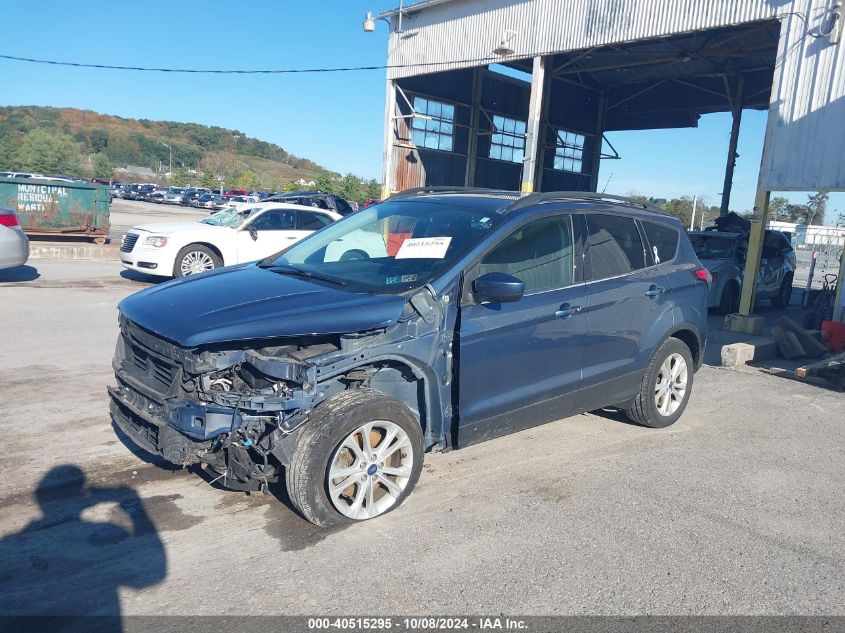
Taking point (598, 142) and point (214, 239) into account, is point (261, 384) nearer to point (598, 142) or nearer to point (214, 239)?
point (214, 239)

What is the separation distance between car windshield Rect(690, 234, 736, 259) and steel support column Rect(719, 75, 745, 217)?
10.0 metres

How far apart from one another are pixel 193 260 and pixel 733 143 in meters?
20.0

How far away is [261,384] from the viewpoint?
12.2 feet

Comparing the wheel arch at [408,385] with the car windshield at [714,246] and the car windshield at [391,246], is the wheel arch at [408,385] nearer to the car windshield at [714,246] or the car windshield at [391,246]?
the car windshield at [391,246]

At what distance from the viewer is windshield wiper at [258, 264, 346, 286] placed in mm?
4363

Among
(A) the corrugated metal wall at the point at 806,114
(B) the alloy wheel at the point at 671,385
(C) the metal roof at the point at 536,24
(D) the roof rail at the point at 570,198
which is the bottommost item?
(B) the alloy wheel at the point at 671,385

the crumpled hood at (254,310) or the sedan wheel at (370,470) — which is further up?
the crumpled hood at (254,310)

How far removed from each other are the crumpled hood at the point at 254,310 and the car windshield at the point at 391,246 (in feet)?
0.82

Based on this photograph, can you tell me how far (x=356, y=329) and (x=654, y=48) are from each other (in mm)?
20174

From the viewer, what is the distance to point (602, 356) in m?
5.11

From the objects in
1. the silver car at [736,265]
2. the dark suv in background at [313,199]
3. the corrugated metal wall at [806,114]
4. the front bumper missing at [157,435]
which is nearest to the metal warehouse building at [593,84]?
the corrugated metal wall at [806,114]

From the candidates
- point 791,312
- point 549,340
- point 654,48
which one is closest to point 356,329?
point 549,340

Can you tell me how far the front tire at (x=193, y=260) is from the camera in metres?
12.2

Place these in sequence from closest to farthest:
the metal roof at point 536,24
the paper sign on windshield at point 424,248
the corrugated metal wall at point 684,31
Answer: the paper sign on windshield at point 424,248
the corrugated metal wall at point 684,31
the metal roof at point 536,24
